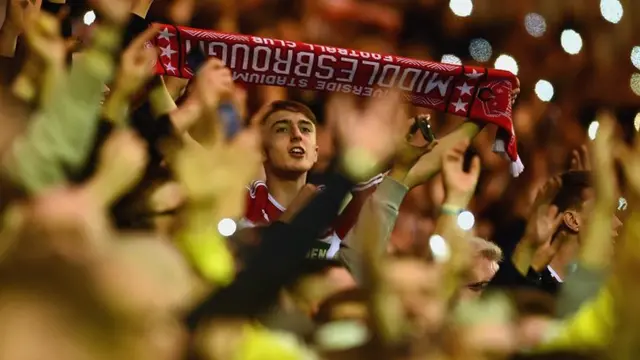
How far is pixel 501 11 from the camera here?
2.39 metres

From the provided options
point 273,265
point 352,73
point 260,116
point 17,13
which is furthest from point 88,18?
point 273,265

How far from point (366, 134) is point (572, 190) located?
850 mm

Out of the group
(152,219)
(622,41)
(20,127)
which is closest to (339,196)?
(152,219)

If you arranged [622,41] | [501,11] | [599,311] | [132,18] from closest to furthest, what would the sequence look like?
[599,311] → [132,18] → [501,11] → [622,41]

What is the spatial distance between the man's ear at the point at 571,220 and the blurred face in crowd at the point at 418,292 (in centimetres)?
80

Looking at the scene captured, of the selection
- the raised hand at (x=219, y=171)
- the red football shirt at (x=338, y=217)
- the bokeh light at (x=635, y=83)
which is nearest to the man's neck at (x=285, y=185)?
the red football shirt at (x=338, y=217)

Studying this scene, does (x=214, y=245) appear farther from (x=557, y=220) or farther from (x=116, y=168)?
(x=557, y=220)

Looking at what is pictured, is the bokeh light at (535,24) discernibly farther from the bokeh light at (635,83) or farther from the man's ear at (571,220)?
the man's ear at (571,220)

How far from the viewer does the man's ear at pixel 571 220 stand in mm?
1733

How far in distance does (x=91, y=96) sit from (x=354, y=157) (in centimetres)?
28

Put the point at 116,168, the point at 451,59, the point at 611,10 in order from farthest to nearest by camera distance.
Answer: the point at 611,10, the point at 451,59, the point at 116,168

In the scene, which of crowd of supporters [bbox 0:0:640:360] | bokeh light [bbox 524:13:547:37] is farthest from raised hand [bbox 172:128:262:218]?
bokeh light [bbox 524:13:547:37]

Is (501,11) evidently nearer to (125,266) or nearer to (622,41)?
(622,41)

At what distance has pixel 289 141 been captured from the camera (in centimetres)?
157
